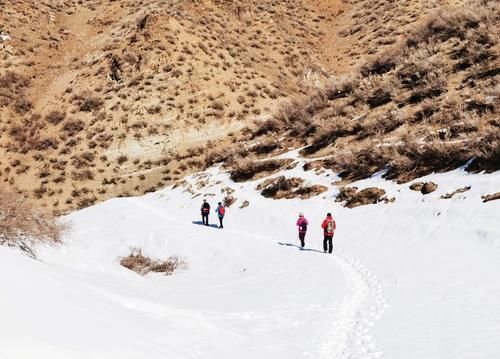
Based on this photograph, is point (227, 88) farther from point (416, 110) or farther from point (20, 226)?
point (20, 226)

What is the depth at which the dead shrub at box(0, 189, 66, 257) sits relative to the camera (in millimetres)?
11016

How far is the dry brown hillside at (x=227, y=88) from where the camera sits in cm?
2100

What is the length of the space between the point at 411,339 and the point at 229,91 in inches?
1172

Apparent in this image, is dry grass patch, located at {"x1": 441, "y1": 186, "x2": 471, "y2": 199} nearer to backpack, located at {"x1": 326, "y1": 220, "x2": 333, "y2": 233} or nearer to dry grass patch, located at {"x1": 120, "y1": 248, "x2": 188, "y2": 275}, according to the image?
backpack, located at {"x1": 326, "y1": 220, "x2": 333, "y2": 233}

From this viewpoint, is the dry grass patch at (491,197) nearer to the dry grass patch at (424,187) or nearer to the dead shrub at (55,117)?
the dry grass patch at (424,187)

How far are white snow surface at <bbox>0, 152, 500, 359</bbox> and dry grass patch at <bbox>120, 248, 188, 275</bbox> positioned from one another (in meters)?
0.50

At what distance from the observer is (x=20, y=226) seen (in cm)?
1145

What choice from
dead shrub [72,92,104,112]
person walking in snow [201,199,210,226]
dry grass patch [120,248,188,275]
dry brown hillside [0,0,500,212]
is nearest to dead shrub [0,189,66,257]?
dry grass patch [120,248,188,275]

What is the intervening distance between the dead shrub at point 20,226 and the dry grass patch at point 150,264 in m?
3.55

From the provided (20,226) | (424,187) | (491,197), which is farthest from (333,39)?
(20,226)

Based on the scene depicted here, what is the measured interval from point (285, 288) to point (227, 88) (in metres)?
25.8

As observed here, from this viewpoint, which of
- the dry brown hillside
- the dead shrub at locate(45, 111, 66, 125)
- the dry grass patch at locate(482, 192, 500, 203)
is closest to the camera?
the dry grass patch at locate(482, 192, 500, 203)

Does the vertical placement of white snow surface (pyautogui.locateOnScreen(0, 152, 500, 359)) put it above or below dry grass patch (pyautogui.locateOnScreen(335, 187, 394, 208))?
below

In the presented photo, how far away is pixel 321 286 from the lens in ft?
36.3
